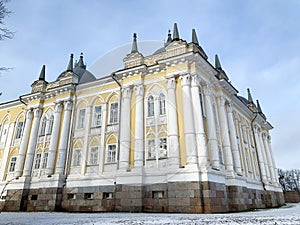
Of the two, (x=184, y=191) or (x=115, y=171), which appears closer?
(x=184, y=191)

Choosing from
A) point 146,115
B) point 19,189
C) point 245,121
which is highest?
point 245,121

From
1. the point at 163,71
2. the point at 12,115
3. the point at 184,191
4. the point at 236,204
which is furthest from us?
the point at 12,115

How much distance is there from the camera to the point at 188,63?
1892 cm

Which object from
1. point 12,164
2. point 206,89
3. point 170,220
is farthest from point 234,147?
point 12,164

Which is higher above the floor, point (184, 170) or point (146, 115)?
point (146, 115)

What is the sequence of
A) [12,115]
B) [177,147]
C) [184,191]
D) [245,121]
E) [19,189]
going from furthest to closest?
1. [245,121]
2. [12,115]
3. [19,189]
4. [177,147]
5. [184,191]

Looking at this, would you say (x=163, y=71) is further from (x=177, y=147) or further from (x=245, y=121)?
(x=245, y=121)

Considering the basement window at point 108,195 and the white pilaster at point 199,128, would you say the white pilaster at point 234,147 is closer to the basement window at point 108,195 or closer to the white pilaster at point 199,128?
the white pilaster at point 199,128

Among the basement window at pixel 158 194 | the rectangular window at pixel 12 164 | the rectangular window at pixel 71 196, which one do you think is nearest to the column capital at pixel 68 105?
the rectangular window at pixel 12 164

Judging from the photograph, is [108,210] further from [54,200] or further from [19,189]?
[19,189]

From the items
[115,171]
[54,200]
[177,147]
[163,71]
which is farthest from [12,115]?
[177,147]

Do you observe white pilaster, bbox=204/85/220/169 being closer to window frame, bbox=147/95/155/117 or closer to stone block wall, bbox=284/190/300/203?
window frame, bbox=147/95/155/117

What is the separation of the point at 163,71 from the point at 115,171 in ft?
28.8

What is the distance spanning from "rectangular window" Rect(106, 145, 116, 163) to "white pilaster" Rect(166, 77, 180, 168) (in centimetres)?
515
